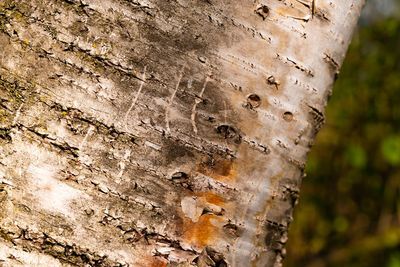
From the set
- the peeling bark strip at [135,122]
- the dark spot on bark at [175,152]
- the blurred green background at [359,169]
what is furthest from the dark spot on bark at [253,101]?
the blurred green background at [359,169]

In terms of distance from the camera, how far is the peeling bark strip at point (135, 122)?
0.85 meters

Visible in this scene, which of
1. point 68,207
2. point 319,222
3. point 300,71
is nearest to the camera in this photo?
point 68,207

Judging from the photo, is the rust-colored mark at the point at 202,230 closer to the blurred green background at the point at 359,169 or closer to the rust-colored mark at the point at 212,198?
the rust-colored mark at the point at 212,198

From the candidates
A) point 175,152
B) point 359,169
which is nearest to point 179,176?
point 175,152

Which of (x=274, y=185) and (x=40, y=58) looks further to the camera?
(x=274, y=185)

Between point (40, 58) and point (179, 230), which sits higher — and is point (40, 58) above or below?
above

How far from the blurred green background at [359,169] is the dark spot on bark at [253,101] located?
5.24 meters

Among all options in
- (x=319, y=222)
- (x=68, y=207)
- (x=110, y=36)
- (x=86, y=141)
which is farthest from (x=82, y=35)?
(x=319, y=222)

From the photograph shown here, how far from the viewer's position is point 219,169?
910mm

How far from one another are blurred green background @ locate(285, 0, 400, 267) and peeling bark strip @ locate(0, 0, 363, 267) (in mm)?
5252

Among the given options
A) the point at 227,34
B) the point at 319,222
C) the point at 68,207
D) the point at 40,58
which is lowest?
the point at 68,207

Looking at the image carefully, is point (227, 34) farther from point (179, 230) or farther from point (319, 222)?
point (319, 222)

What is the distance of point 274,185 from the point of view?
98 cm

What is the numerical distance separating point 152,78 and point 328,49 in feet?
1.13
